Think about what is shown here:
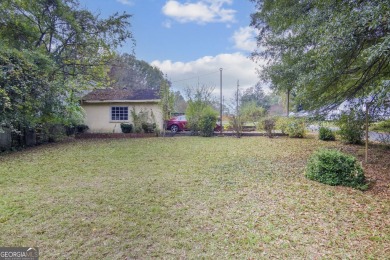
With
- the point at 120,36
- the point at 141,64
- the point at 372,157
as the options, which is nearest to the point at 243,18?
the point at 120,36

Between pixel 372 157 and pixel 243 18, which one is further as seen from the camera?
pixel 243 18

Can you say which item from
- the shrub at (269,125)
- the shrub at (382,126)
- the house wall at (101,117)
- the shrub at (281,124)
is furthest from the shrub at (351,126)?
the house wall at (101,117)

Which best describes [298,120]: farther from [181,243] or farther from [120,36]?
[120,36]

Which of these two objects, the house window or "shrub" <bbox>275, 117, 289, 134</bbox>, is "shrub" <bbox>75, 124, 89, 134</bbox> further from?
"shrub" <bbox>275, 117, 289, 134</bbox>

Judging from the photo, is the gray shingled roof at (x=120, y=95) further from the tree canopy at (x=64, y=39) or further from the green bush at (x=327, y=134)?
the green bush at (x=327, y=134)

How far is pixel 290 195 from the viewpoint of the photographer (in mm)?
4309

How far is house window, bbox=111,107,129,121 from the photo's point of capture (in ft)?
49.8

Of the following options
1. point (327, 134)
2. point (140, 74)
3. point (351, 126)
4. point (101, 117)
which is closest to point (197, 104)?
point (101, 117)

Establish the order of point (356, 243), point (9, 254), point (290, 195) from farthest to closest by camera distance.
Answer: point (290, 195) → point (356, 243) → point (9, 254)

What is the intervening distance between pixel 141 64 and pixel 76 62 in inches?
1104

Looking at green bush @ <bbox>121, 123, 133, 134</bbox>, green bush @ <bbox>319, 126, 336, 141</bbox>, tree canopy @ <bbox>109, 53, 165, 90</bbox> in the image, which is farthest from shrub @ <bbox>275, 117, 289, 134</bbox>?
tree canopy @ <bbox>109, 53, 165, 90</bbox>

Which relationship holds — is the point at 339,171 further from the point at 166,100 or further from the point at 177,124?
the point at 177,124

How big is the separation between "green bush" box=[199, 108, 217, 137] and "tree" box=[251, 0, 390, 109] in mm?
6065

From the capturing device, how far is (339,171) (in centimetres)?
488
